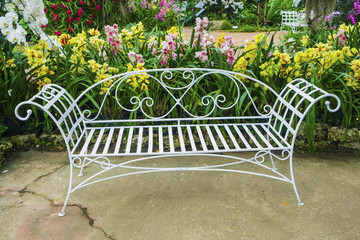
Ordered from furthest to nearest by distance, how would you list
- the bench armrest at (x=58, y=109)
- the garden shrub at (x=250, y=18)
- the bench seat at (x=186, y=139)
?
1. the garden shrub at (x=250, y=18)
2. the bench seat at (x=186, y=139)
3. the bench armrest at (x=58, y=109)

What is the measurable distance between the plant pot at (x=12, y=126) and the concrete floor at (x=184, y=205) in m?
0.31

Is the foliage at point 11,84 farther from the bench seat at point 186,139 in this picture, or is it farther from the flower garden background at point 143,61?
the bench seat at point 186,139

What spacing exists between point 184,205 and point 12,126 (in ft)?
5.43

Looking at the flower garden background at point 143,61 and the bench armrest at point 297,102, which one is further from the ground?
the flower garden background at point 143,61

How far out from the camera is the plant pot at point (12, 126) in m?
2.43

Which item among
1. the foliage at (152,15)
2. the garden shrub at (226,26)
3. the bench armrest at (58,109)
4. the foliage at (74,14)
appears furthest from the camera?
the garden shrub at (226,26)

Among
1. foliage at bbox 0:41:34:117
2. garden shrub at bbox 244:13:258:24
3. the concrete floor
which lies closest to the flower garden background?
foliage at bbox 0:41:34:117

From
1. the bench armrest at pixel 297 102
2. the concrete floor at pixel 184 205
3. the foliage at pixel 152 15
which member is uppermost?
the foliage at pixel 152 15

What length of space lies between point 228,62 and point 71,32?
3578 mm

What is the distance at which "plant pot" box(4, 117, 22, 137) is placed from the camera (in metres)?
2.43

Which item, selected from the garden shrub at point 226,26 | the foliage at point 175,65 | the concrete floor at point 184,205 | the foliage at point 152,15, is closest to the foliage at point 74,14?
the foliage at point 152,15

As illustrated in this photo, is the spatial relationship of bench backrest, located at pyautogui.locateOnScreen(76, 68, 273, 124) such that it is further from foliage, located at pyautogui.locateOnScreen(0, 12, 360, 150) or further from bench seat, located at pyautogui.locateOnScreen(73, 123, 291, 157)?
bench seat, located at pyautogui.locateOnScreen(73, 123, 291, 157)

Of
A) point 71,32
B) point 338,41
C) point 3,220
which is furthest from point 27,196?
point 71,32

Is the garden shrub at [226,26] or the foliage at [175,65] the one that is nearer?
the foliage at [175,65]
